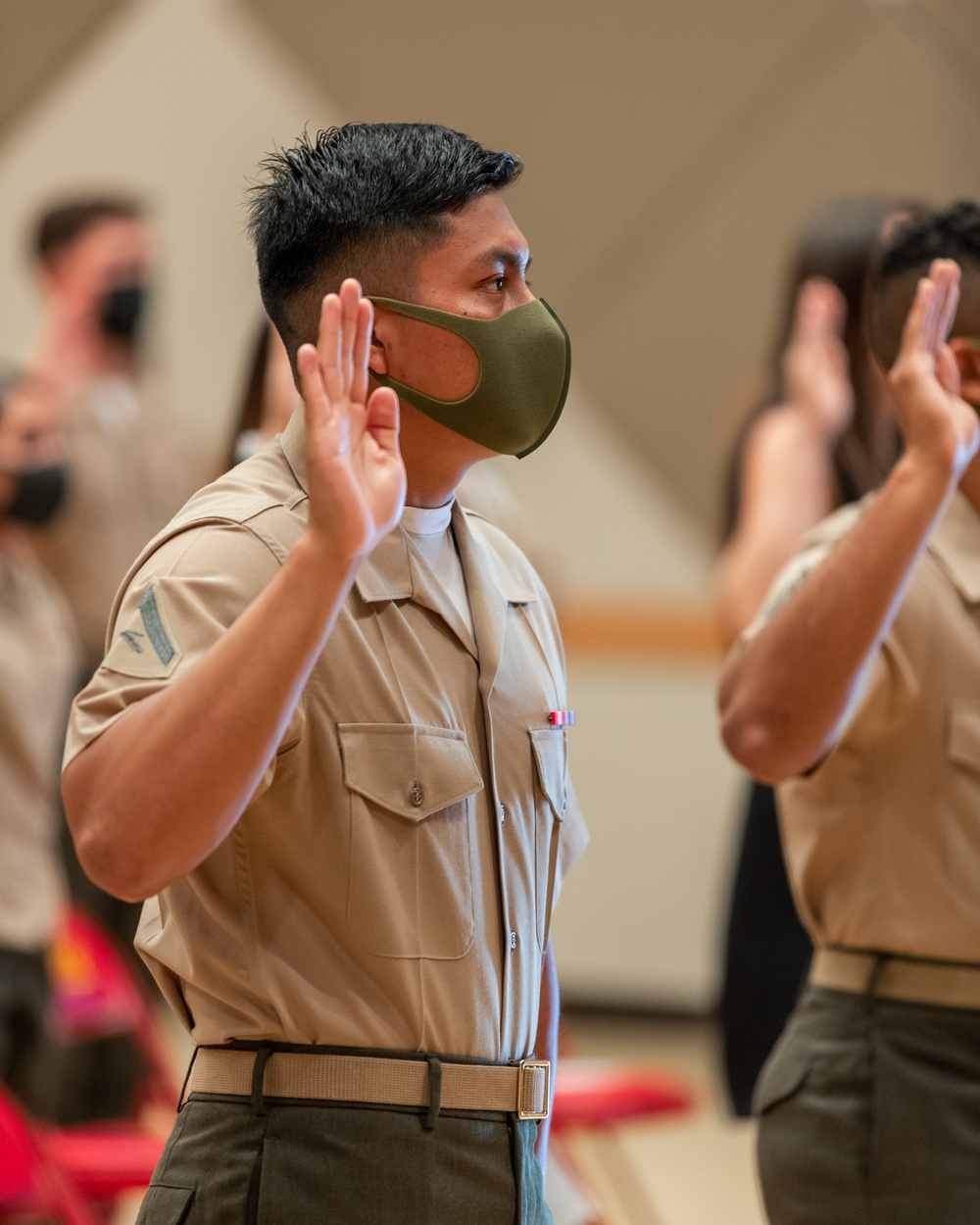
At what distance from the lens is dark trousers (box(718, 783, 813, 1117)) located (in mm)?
3613

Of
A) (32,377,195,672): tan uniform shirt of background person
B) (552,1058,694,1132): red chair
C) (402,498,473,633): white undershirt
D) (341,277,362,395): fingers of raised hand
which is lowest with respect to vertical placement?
(552,1058,694,1132): red chair

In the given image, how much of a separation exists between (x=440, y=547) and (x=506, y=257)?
Result: 29 centimetres

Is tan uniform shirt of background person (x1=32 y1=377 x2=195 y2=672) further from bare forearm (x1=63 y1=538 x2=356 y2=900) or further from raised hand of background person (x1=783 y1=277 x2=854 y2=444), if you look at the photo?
bare forearm (x1=63 y1=538 x2=356 y2=900)

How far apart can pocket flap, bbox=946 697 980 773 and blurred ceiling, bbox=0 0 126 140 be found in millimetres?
4840

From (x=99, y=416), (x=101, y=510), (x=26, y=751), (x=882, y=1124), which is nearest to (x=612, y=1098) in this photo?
(x=882, y=1124)

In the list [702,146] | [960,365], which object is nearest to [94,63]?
[702,146]

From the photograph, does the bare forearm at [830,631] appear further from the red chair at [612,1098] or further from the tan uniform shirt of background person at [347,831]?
the red chair at [612,1098]

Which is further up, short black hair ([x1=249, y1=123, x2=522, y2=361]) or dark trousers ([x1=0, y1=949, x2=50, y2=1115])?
short black hair ([x1=249, y1=123, x2=522, y2=361])

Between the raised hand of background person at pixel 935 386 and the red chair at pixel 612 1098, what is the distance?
1.39 m

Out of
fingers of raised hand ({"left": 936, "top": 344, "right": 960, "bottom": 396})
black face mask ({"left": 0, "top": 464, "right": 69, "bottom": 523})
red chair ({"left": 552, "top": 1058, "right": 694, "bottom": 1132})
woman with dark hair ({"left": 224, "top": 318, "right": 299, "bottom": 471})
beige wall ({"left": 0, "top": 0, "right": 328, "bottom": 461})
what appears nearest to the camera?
fingers of raised hand ({"left": 936, "top": 344, "right": 960, "bottom": 396})

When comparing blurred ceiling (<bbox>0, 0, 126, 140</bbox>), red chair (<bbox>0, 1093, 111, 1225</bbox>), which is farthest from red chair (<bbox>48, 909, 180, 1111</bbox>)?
blurred ceiling (<bbox>0, 0, 126, 140</bbox>)

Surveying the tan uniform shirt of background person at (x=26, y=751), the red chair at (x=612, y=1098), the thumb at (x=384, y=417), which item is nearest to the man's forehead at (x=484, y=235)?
the thumb at (x=384, y=417)

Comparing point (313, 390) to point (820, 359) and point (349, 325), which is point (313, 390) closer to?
point (349, 325)

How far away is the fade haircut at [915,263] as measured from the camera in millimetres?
2168
